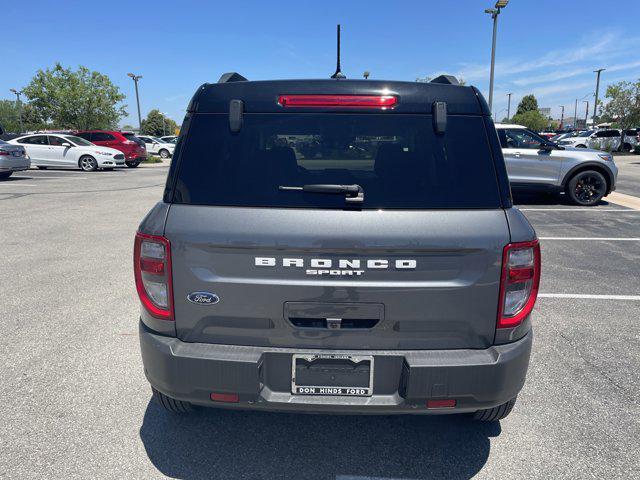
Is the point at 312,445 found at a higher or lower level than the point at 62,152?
lower

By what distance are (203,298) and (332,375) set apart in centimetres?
70

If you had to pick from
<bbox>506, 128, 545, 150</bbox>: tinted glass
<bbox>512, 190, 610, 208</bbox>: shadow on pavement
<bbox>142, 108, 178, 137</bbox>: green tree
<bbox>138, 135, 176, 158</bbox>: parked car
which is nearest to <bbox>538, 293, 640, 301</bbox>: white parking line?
<bbox>512, 190, 610, 208</bbox>: shadow on pavement

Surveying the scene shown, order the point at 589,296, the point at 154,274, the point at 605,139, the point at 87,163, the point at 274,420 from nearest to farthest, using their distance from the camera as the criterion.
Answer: the point at 154,274 → the point at 274,420 → the point at 589,296 → the point at 87,163 → the point at 605,139

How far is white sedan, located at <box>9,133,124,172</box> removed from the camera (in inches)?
839

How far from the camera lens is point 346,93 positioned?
7.79 ft

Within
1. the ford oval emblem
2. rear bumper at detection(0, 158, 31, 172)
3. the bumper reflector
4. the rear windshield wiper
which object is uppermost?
the rear windshield wiper

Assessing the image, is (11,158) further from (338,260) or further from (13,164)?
(338,260)

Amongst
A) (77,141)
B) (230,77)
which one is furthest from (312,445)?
(77,141)

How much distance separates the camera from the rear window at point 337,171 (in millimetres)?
2271

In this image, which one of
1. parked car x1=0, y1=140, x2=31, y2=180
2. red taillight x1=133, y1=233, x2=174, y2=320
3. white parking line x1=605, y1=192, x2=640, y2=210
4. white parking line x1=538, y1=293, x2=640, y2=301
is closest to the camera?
red taillight x1=133, y1=233, x2=174, y2=320

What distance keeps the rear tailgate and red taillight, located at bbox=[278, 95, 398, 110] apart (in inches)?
21.5

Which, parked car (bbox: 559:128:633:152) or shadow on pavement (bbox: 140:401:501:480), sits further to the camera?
parked car (bbox: 559:128:633:152)

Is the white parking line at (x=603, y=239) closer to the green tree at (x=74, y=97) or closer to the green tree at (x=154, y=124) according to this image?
the green tree at (x=74, y=97)

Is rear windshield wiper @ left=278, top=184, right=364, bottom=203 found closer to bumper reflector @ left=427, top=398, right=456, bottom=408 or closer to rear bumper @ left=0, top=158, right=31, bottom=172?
bumper reflector @ left=427, top=398, right=456, bottom=408
